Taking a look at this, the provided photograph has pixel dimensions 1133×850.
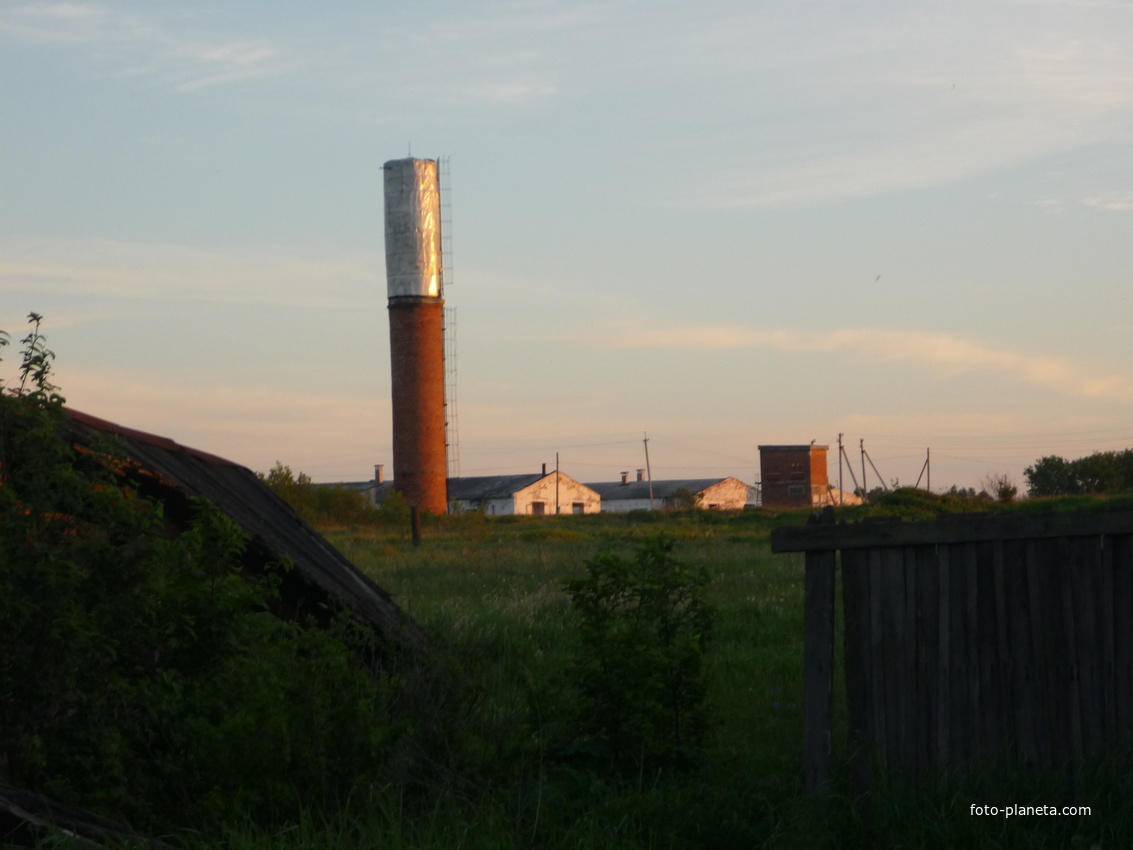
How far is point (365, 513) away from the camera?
52656mm

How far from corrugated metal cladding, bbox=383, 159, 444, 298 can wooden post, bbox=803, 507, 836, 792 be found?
44.8m

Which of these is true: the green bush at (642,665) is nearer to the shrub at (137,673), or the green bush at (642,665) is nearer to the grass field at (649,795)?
the grass field at (649,795)

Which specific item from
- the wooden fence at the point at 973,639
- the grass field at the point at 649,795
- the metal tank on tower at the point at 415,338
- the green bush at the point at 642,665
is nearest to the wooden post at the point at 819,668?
the wooden fence at the point at 973,639

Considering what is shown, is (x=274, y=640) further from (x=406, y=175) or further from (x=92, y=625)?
(x=406, y=175)

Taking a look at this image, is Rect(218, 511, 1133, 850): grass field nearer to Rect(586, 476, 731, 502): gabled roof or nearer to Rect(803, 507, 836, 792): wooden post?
Rect(803, 507, 836, 792): wooden post

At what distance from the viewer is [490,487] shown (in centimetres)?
8812

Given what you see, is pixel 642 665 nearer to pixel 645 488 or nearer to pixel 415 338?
pixel 415 338

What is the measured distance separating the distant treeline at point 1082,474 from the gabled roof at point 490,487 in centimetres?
3727

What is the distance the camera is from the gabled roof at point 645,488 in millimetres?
95544

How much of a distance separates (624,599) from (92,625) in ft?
11.1

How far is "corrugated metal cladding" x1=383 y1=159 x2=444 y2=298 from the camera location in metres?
50.2

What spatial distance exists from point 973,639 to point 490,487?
8275 cm

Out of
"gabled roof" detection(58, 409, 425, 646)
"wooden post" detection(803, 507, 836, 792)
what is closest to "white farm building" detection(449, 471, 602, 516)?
"gabled roof" detection(58, 409, 425, 646)

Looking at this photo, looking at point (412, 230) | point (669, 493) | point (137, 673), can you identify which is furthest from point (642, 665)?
point (669, 493)
